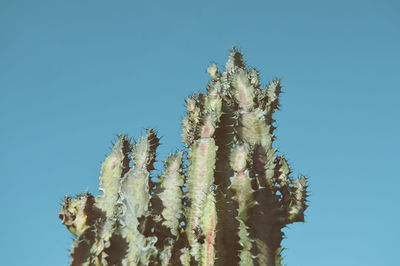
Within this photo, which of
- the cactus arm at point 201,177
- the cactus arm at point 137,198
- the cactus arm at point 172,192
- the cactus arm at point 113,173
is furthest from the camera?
the cactus arm at point 113,173

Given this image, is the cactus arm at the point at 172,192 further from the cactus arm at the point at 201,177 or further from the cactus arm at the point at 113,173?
the cactus arm at the point at 113,173

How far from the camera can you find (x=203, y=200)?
18.0 ft

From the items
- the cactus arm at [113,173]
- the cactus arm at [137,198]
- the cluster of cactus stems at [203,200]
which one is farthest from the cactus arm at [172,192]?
the cactus arm at [113,173]

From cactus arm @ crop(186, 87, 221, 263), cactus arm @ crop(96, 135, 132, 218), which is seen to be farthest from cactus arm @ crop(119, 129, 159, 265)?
cactus arm @ crop(186, 87, 221, 263)

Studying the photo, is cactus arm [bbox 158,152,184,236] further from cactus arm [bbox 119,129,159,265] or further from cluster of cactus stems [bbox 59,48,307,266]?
cactus arm [bbox 119,129,159,265]

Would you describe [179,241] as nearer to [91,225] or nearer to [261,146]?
[91,225]

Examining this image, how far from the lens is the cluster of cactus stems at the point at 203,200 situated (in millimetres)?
5070

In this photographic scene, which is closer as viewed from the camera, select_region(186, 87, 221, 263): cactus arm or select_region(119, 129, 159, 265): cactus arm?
select_region(119, 129, 159, 265): cactus arm

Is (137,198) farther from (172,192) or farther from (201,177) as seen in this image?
(201,177)

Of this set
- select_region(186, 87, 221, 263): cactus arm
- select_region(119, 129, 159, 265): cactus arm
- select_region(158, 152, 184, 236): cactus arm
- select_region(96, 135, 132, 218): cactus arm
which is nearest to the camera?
select_region(119, 129, 159, 265): cactus arm

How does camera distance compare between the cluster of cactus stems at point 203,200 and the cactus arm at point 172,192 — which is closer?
the cluster of cactus stems at point 203,200

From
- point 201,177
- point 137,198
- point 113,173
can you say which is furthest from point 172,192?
point 113,173

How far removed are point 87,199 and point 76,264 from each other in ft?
2.77

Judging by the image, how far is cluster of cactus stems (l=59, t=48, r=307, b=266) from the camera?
5.07 m
